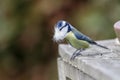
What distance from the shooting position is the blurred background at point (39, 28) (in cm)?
489

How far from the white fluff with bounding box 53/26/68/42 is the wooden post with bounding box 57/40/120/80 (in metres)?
0.08

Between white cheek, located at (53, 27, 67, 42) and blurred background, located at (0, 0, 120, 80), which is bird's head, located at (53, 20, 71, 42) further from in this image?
blurred background, located at (0, 0, 120, 80)

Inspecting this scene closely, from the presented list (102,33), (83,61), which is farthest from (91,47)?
(102,33)

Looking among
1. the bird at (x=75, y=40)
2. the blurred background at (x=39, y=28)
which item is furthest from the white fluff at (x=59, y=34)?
the blurred background at (x=39, y=28)

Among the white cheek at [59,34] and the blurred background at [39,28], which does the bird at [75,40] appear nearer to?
the white cheek at [59,34]

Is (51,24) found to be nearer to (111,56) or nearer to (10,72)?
(10,72)

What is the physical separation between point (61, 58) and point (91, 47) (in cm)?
14

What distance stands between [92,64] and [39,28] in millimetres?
3124

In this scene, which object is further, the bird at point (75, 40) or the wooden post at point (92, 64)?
the bird at point (75, 40)

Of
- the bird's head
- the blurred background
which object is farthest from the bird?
the blurred background

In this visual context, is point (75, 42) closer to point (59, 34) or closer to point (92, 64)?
point (59, 34)

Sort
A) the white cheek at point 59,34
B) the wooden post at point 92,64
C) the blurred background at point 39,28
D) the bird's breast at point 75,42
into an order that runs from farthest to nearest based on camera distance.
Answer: the blurred background at point 39,28 → the bird's breast at point 75,42 → the white cheek at point 59,34 → the wooden post at point 92,64

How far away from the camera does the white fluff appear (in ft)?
7.44

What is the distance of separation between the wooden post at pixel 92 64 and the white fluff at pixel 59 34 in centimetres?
8
